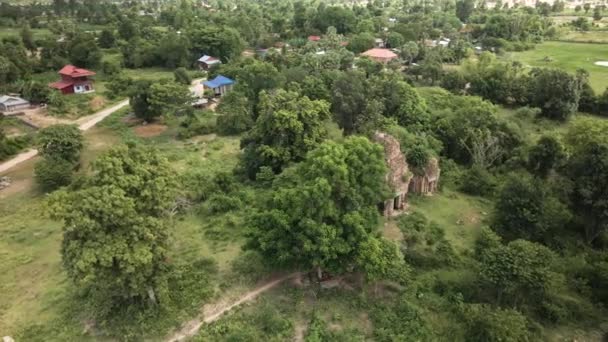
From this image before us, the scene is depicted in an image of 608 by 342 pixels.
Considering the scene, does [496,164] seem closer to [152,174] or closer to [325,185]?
[325,185]

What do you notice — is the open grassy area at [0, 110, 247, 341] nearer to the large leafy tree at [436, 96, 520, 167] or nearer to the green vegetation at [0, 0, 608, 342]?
the green vegetation at [0, 0, 608, 342]

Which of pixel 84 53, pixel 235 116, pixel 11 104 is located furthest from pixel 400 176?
pixel 84 53

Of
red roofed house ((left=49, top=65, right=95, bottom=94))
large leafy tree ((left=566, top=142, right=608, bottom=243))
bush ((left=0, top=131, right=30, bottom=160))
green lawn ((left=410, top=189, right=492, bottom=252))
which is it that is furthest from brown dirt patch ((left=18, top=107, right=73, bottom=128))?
large leafy tree ((left=566, top=142, right=608, bottom=243))

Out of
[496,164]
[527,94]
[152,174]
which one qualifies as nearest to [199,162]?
[152,174]

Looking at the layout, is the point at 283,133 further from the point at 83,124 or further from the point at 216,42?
the point at 216,42

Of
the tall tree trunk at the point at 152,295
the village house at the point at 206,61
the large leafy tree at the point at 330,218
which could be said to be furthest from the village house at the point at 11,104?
the large leafy tree at the point at 330,218

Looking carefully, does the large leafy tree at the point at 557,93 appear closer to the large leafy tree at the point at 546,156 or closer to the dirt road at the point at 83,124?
the large leafy tree at the point at 546,156
